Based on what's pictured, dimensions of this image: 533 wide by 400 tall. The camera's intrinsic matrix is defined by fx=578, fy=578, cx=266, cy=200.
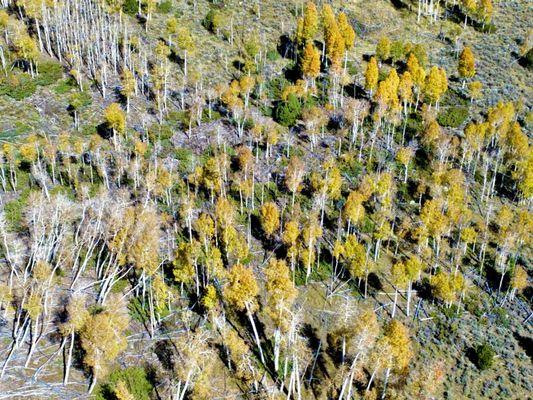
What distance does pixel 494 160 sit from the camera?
88.2 meters

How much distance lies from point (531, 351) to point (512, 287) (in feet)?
26.9

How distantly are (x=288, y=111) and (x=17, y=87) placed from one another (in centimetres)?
3954

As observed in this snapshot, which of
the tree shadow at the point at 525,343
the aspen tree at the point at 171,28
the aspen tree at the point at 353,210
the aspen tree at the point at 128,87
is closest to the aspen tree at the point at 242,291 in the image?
the aspen tree at the point at 353,210

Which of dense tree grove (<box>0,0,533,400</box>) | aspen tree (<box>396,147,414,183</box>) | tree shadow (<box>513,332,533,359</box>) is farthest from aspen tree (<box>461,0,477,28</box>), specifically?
tree shadow (<box>513,332,533,359</box>)

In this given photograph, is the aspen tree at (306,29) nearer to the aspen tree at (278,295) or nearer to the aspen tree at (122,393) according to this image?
the aspen tree at (278,295)

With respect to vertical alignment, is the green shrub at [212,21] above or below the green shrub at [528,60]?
above

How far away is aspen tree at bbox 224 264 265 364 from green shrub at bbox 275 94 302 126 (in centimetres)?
3235

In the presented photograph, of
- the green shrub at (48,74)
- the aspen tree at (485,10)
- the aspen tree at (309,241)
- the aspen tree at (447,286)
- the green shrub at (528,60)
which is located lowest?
the aspen tree at (447,286)

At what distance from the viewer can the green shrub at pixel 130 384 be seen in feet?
170

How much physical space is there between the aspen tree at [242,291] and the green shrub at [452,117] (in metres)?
47.6

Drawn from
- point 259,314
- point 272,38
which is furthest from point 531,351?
point 272,38

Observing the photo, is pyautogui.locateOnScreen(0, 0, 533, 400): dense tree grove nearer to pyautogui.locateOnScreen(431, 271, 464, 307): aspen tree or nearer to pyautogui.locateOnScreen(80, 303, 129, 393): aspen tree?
pyautogui.locateOnScreen(80, 303, 129, 393): aspen tree

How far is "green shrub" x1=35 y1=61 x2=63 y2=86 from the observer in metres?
85.9

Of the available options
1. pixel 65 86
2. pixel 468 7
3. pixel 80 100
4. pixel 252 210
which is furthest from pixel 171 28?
pixel 468 7
